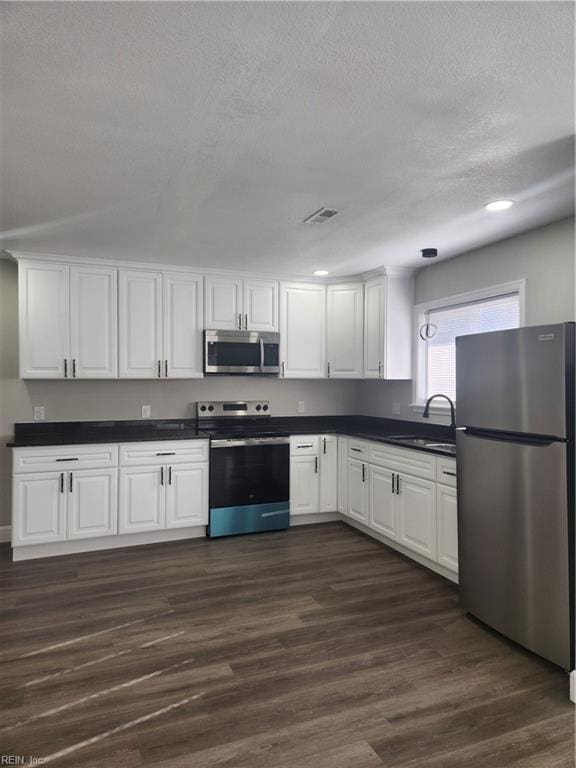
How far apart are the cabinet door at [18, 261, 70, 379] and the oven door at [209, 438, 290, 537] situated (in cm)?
151

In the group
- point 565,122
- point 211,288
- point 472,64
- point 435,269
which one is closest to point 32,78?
point 472,64

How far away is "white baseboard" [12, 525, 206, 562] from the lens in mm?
3928

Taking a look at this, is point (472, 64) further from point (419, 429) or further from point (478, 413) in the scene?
point (419, 429)

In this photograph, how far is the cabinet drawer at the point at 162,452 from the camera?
4.16 m

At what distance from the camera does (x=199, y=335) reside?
4645mm

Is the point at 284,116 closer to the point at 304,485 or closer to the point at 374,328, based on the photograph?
the point at 374,328

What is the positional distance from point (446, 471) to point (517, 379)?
103 cm

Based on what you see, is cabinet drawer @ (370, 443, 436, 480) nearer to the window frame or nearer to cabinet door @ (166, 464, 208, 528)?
the window frame

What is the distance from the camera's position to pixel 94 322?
4293 mm

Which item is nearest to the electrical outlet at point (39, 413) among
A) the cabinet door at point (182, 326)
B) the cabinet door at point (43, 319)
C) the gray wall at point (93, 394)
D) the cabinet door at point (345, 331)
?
the gray wall at point (93, 394)

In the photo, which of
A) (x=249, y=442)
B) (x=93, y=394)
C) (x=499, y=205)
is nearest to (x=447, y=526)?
(x=249, y=442)

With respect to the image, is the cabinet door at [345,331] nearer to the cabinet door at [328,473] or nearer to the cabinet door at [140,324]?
the cabinet door at [328,473]

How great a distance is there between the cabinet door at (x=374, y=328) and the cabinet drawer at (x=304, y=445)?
821mm

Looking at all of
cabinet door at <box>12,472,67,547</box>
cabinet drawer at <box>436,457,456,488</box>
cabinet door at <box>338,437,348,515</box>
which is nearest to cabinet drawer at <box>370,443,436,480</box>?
cabinet drawer at <box>436,457,456,488</box>
